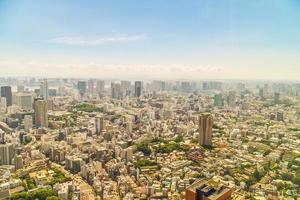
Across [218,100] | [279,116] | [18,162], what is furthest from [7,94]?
[279,116]

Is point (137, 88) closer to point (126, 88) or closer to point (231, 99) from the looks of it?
point (126, 88)

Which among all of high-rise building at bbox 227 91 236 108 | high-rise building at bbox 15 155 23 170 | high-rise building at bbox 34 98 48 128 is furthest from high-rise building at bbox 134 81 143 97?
high-rise building at bbox 15 155 23 170

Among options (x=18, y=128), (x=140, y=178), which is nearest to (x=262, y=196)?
(x=140, y=178)

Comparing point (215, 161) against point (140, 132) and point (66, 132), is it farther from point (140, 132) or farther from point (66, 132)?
point (66, 132)

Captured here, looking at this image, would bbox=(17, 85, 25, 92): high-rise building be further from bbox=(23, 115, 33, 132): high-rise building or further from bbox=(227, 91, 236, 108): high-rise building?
→ bbox=(227, 91, 236, 108): high-rise building

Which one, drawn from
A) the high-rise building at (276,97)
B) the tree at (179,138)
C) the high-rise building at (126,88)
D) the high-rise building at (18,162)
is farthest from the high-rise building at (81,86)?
the high-rise building at (18,162)

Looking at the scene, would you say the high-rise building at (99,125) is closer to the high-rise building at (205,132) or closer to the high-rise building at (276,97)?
the high-rise building at (205,132)
